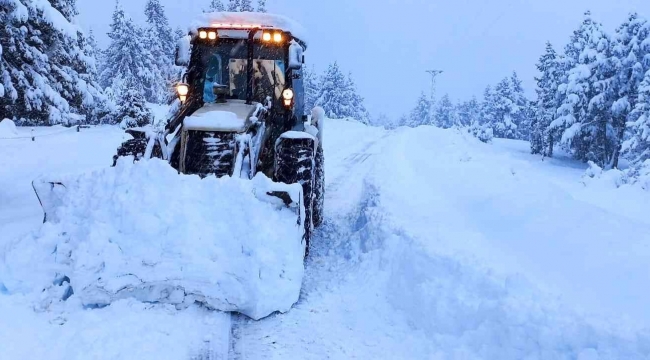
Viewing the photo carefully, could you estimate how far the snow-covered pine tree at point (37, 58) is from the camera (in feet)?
30.2

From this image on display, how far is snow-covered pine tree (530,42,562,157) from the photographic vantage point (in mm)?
39688

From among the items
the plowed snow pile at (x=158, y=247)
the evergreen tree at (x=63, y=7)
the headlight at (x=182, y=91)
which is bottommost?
the plowed snow pile at (x=158, y=247)

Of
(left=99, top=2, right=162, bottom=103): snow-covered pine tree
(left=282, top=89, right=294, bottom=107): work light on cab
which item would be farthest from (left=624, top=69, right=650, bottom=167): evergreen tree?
(left=99, top=2, right=162, bottom=103): snow-covered pine tree

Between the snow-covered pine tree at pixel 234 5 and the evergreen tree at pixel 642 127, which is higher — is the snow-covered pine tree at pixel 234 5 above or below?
above

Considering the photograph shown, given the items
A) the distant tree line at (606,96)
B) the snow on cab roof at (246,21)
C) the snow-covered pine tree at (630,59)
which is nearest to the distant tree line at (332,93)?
the distant tree line at (606,96)

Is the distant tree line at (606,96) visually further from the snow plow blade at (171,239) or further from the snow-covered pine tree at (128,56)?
the snow-covered pine tree at (128,56)

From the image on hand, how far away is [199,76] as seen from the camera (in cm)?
682

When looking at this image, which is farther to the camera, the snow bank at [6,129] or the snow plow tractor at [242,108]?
the snow bank at [6,129]

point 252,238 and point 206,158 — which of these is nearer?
point 252,238

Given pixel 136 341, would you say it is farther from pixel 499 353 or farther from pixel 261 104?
pixel 261 104

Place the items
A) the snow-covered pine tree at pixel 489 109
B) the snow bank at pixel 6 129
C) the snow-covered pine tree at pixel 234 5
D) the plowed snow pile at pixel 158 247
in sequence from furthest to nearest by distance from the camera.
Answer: the snow-covered pine tree at pixel 489 109, the snow-covered pine tree at pixel 234 5, the snow bank at pixel 6 129, the plowed snow pile at pixel 158 247

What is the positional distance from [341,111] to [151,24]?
72.9ft

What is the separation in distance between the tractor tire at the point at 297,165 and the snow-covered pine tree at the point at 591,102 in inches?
1224

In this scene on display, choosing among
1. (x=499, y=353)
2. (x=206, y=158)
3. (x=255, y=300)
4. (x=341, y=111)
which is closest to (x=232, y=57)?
(x=206, y=158)
